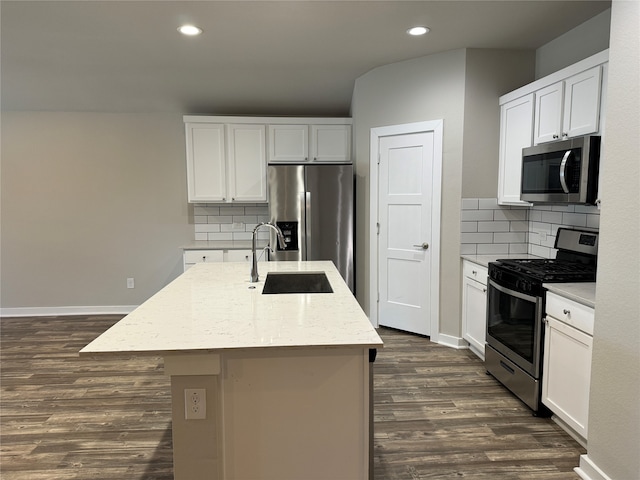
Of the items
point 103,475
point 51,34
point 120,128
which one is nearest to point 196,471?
point 103,475

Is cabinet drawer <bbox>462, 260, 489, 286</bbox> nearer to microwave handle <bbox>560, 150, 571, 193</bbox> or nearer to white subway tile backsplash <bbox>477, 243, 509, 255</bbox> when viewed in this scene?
white subway tile backsplash <bbox>477, 243, 509, 255</bbox>

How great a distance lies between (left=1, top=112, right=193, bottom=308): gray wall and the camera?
4949 millimetres

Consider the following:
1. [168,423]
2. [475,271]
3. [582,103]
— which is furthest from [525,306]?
[168,423]

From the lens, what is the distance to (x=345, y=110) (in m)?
5.26

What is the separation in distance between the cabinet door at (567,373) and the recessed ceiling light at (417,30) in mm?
2227

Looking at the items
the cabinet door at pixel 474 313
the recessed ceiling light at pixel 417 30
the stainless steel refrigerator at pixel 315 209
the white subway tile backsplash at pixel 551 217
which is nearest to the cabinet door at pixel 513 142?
the white subway tile backsplash at pixel 551 217

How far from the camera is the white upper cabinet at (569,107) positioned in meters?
2.51

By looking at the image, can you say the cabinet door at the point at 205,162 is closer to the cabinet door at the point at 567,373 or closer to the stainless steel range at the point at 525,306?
the stainless steel range at the point at 525,306

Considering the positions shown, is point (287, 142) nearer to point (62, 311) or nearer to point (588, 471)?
point (62, 311)

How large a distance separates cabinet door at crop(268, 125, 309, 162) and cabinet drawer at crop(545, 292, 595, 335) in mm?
3095

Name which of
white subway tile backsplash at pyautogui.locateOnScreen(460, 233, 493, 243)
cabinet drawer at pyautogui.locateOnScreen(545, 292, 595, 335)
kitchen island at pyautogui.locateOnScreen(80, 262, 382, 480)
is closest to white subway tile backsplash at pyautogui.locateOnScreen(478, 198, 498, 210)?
white subway tile backsplash at pyautogui.locateOnScreen(460, 233, 493, 243)

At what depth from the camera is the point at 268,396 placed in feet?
5.23

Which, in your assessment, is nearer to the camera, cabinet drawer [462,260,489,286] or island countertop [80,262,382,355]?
island countertop [80,262,382,355]

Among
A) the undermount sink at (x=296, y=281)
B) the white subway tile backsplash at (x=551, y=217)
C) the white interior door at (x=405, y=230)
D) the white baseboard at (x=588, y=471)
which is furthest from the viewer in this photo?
the white interior door at (x=405, y=230)
